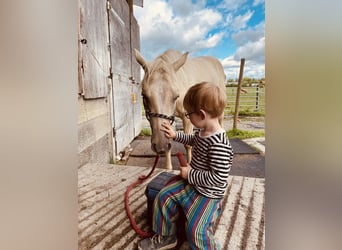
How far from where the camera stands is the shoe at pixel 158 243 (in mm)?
687

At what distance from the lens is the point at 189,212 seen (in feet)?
2.07

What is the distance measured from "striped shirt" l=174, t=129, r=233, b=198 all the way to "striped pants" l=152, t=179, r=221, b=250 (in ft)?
0.10

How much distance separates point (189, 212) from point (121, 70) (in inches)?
76.2

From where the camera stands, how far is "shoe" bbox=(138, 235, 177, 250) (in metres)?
0.69

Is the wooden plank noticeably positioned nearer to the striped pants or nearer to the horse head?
the horse head

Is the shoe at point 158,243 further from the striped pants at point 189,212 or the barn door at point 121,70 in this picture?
the barn door at point 121,70

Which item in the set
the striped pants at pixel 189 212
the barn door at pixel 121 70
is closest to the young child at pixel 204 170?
the striped pants at pixel 189 212

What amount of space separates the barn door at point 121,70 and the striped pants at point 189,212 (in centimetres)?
144

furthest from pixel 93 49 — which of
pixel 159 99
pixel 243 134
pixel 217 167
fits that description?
pixel 243 134

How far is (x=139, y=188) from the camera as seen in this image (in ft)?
3.75

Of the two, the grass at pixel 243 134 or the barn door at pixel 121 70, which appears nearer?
the barn door at pixel 121 70
